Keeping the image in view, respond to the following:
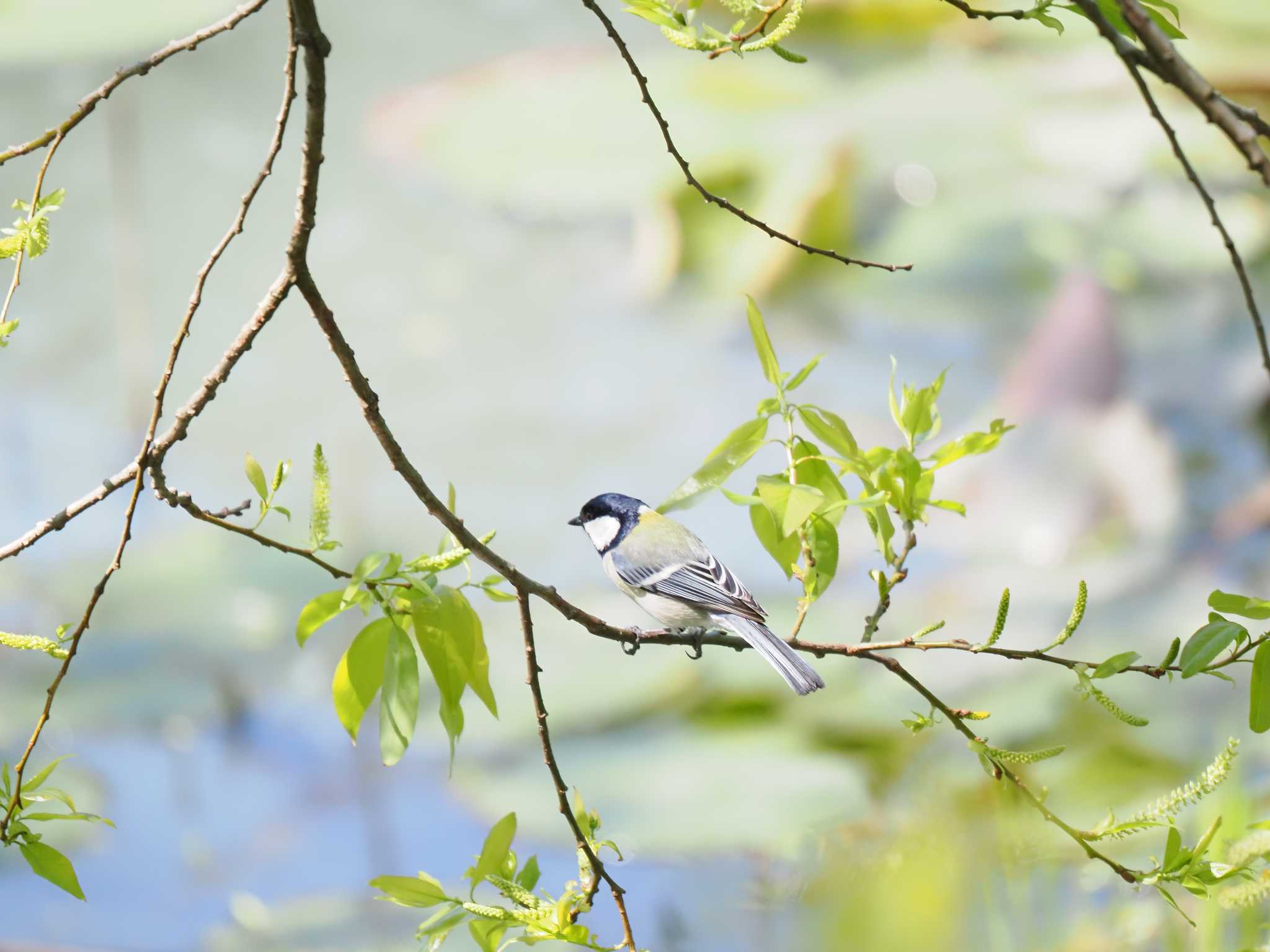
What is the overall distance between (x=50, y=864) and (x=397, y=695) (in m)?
0.13

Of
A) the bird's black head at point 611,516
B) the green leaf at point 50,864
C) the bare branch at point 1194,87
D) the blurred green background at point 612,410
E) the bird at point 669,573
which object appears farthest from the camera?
the blurred green background at point 612,410

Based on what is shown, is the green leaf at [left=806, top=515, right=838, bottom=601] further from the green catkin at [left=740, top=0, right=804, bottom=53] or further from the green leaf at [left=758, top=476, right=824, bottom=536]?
the green catkin at [left=740, top=0, right=804, bottom=53]

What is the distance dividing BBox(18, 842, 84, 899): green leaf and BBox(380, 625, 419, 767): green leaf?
0.38 feet

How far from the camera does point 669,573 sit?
89 cm

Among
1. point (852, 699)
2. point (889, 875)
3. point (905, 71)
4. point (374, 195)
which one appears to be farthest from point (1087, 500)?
point (374, 195)

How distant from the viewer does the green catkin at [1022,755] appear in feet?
1.33

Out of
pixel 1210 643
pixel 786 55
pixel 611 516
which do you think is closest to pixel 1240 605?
pixel 1210 643

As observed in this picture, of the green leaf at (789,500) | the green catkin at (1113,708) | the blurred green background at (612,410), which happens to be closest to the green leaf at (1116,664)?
the green catkin at (1113,708)

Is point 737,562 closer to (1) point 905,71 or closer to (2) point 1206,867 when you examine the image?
(1) point 905,71

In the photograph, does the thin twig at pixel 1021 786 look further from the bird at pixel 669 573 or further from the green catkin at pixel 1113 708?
the bird at pixel 669 573

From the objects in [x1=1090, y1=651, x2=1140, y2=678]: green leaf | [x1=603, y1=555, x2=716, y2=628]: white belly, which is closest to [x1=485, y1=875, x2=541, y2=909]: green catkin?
[x1=1090, y1=651, x2=1140, y2=678]: green leaf

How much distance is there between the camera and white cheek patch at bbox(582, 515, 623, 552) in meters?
1.01

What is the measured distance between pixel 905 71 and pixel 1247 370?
89 cm

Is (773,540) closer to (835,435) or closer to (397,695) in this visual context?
(835,435)
